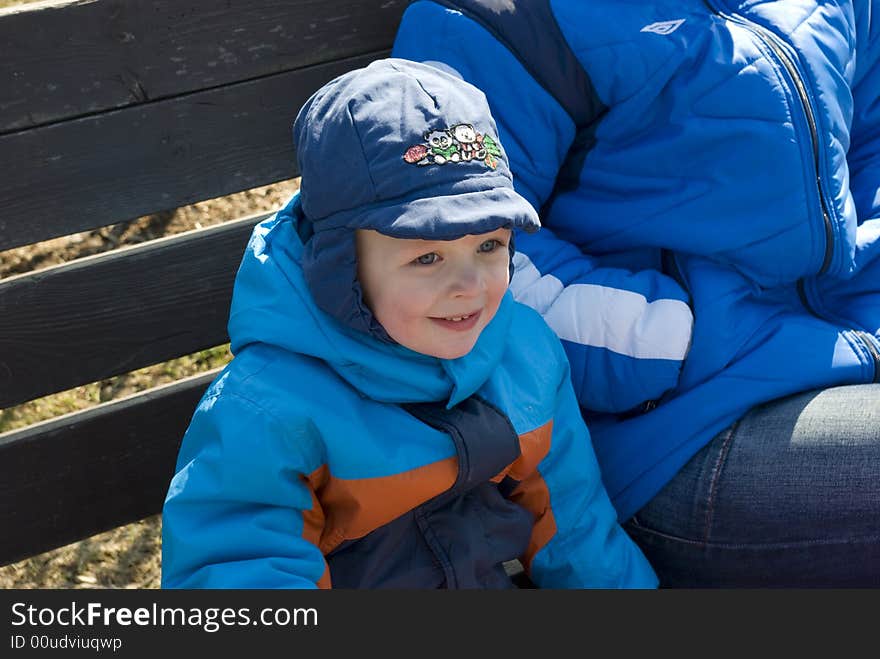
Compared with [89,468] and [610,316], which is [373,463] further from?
[89,468]

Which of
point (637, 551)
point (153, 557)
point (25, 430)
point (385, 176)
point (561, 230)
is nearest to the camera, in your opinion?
point (385, 176)

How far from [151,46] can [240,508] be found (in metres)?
0.96

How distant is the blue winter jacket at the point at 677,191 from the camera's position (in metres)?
→ 2.04

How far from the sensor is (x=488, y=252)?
1.74 m

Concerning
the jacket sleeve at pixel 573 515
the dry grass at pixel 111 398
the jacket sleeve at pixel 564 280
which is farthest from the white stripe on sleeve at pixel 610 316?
the dry grass at pixel 111 398

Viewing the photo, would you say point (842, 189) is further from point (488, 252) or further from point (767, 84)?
point (488, 252)

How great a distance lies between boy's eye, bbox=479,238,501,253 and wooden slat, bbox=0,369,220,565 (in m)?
1.01

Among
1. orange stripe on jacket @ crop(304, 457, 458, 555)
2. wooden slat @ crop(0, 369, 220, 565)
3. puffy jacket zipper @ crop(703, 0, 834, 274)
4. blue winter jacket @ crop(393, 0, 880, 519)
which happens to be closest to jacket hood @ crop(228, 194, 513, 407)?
orange stripe on jacket @ crop(304, 457, 458, 555)

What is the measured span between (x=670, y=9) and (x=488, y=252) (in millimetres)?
692

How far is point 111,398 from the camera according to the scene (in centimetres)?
338

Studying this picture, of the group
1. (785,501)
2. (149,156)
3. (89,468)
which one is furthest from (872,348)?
(89,468)

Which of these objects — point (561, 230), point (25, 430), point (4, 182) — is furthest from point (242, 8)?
point (25, 430)

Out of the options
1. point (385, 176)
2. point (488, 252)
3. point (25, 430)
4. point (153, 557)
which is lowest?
point (153, 557)

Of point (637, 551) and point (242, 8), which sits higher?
point (242, 8)
